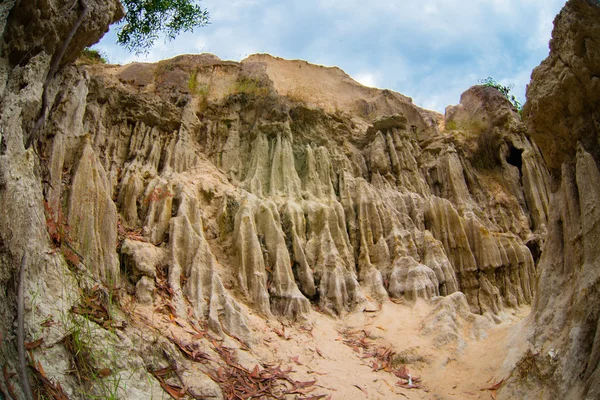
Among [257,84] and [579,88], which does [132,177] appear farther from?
[579,88]

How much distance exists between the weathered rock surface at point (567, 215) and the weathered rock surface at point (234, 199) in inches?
21.8

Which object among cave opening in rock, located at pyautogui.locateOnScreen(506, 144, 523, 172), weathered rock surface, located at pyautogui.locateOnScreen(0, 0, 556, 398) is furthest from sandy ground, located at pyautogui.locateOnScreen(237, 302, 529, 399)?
cave opening in rock, located at pyautogui.locateOnScreen(506, 144, 523, 172)

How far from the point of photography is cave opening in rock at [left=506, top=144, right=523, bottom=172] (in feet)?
65.8

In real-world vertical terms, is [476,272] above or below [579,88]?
below

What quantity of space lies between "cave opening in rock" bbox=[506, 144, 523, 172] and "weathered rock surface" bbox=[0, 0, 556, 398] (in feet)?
0.24

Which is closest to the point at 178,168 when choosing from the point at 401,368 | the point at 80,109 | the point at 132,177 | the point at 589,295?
the point at 132,177

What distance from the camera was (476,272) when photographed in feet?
45.5

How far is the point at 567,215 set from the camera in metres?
7.19

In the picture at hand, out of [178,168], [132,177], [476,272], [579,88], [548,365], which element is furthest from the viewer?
[476,272]

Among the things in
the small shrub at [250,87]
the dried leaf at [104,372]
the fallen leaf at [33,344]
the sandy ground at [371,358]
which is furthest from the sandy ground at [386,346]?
the small shrub at [250,87]

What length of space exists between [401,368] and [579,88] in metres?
5.81

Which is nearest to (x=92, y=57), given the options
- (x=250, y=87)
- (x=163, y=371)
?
(x=250, y=87)

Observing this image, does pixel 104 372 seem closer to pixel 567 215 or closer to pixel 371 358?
pixel 371 358

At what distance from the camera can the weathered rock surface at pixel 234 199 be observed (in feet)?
20.1
